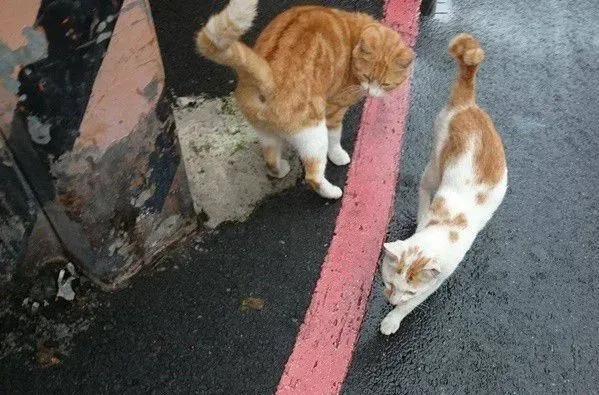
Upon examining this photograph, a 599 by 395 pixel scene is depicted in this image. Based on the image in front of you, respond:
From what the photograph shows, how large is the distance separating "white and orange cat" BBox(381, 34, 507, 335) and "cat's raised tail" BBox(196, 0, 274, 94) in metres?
0.73

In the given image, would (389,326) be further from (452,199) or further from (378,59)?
(378,59)

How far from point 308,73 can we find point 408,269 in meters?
0.81

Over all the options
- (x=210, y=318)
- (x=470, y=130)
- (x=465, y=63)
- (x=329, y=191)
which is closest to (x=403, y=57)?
(x=465, y=63)

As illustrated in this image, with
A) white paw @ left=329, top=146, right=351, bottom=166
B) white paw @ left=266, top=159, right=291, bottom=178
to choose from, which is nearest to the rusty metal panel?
white paw @ left=266, top=159, right=291, bottom=178

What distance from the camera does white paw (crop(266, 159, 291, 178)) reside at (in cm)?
252

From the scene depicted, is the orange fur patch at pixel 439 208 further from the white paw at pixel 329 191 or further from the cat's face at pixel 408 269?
the white paw at pixel 329 191

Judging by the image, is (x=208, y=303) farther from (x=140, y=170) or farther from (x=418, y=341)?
(x=418, y=341)

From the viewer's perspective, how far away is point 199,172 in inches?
99.7

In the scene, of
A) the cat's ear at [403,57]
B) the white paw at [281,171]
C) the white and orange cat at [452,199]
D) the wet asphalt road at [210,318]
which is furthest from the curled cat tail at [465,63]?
the white paw at [281,171]

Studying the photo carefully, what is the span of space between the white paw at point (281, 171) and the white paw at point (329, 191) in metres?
0.19

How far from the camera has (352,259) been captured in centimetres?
234

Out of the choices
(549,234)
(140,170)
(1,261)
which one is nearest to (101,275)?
(1,261)

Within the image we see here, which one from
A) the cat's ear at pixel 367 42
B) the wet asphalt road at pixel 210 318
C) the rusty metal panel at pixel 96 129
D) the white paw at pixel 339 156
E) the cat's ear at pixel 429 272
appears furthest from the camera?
the white paw at pixel 339 156

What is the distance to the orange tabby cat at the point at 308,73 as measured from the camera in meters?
2.01
